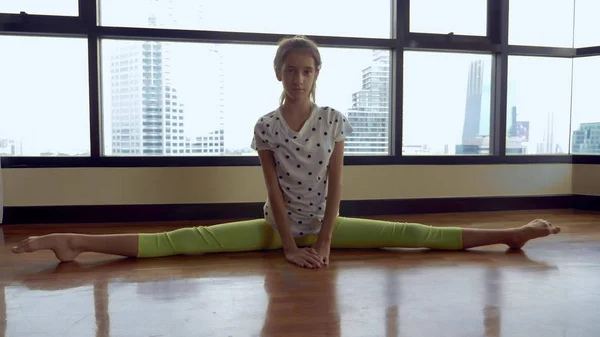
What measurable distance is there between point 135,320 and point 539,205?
2.95 m

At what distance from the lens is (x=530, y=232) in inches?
76.0

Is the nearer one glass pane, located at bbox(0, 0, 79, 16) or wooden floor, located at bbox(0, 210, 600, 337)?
wooden floor, located at bbox(0, 210, 600, 337)

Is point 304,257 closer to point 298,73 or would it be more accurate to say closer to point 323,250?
point 323,250

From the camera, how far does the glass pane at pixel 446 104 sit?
319 centimetres

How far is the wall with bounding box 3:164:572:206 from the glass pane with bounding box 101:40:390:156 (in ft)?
0.55

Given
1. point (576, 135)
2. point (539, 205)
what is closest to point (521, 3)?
point (576, 135)

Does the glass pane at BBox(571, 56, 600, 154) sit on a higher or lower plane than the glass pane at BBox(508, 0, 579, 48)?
lower

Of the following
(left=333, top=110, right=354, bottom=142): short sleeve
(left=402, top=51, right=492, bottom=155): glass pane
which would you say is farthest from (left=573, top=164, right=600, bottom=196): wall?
(left=333, top=110, right=354, bottom=142): short sleeve

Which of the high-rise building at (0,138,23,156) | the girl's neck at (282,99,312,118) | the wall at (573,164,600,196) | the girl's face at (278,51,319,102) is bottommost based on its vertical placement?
the wall at (573,164,600,196)

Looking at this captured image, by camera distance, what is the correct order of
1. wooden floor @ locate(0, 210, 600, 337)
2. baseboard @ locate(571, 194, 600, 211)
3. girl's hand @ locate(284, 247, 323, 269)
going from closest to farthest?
1. wooden floor @ locate(0, 210, 600, 337)
2. girl's hand @ locate(284, 247, 323, 269)
3. baseboard @ locate(571, 194, 600, 211)

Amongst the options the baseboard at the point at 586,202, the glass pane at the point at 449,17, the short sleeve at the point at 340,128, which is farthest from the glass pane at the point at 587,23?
the short sleeve at the point at 340,128

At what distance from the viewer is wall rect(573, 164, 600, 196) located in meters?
3.27

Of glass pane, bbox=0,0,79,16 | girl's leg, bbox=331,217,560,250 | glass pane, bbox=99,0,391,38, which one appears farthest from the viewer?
glass pane, bbox=99,0,391,38

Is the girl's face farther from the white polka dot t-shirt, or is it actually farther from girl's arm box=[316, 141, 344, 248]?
girl's arm box=[316, 141, 344, 248]
